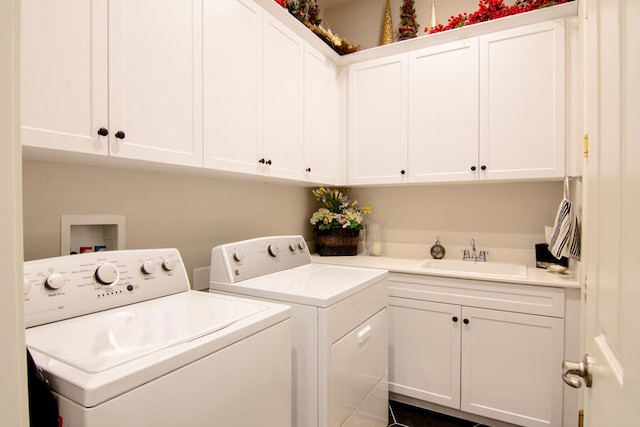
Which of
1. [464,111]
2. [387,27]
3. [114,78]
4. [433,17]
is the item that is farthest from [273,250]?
[433,17]

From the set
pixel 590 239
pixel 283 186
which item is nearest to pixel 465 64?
pixel 283 186

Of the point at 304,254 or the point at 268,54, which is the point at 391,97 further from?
the point at 304,254

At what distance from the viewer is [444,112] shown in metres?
2.27

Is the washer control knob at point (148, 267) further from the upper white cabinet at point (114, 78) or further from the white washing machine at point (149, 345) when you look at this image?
the upper white cabinet at point (114, 78)

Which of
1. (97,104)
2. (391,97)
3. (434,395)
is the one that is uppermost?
(391,97)

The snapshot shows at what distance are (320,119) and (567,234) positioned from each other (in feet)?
5.25

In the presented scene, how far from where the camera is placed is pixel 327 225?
8.50ft

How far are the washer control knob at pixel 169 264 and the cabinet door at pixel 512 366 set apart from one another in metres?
1.58

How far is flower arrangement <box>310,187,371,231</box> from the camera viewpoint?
2570mm

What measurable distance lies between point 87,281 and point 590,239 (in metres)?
1.40

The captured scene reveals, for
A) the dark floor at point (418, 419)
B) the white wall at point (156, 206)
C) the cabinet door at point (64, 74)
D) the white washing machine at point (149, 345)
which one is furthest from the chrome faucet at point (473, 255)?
the cabinet door at point (64, 74)

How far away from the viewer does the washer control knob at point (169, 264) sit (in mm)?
1352

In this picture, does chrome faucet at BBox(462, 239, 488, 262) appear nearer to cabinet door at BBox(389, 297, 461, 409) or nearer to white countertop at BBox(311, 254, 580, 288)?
white countertop at BBox(311, 254, 580, 288)

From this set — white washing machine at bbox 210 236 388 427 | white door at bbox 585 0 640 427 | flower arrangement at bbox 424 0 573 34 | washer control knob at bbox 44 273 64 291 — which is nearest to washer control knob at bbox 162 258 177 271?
white washing machine at bbox 210 236 388 427
